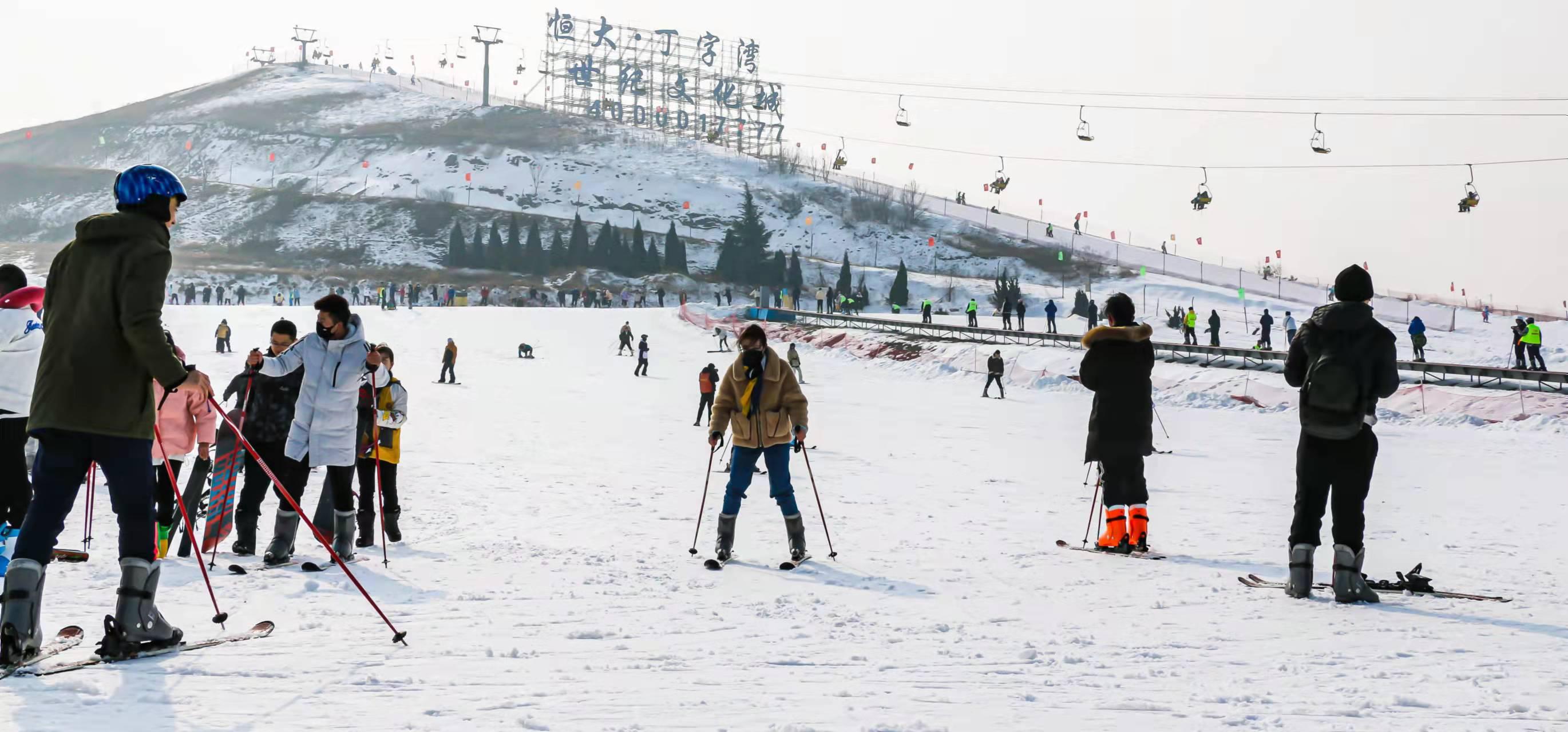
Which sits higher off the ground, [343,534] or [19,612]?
[19,612]

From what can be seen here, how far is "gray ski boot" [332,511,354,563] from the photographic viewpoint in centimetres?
752

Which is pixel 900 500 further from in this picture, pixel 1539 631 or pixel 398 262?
pixel 398 262

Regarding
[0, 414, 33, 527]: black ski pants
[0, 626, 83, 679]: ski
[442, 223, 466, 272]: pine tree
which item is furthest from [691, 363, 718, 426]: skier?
[442, 223, 466, 272]: pine tree

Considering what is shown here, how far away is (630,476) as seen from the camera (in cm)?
1326

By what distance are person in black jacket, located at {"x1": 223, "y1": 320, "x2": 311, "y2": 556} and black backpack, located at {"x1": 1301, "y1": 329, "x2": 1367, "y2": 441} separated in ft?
18.4

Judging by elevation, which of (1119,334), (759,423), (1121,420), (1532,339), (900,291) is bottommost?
(759,423)

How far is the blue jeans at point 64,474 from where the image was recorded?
4500mm

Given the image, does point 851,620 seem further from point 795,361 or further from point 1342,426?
point 795,361

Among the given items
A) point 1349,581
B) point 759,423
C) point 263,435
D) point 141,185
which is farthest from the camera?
point 759,423

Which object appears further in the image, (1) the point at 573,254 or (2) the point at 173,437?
(1) the point at 573,254

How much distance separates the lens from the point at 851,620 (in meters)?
6.12

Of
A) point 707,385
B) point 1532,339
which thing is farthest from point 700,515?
point 1532,339

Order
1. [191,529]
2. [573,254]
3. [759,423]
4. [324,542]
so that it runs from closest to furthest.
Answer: [191,529] < [324,542] < [759,423] < [573,254]

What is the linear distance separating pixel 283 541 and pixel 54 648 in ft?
8.05
